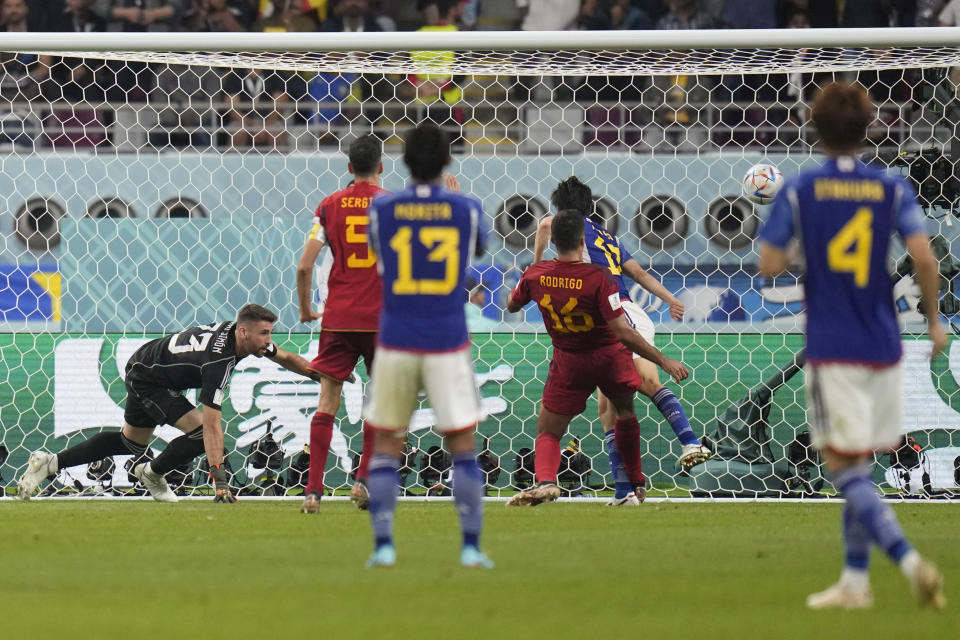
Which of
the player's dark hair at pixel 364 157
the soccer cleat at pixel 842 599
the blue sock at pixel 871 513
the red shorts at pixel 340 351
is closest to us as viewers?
the blue sock at pixel 871 513

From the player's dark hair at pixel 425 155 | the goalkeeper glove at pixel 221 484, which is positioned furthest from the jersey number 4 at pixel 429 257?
the goalkeeper glove at pixel 221 484

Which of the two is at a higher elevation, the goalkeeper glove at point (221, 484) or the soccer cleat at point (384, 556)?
the soccer cleat at point (384, 556)

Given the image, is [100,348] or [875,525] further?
[100,348]

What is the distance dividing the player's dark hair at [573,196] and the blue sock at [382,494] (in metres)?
3.73

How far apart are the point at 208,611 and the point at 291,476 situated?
5.63 metres

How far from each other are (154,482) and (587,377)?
3.02 m

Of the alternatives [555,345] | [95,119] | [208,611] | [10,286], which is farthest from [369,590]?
[95,119]

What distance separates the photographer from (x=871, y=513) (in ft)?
13.6

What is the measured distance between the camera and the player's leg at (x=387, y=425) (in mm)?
4984

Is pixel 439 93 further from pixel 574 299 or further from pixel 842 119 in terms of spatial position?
pixel 842 119

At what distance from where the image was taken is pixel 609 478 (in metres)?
9.63

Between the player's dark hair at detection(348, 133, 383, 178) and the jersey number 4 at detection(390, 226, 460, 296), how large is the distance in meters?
2.58

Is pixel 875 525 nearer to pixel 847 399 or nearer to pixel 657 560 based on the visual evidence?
pixel 847 399

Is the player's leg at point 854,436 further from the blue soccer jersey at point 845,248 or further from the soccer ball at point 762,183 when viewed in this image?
the soccer ball at point 762,183
